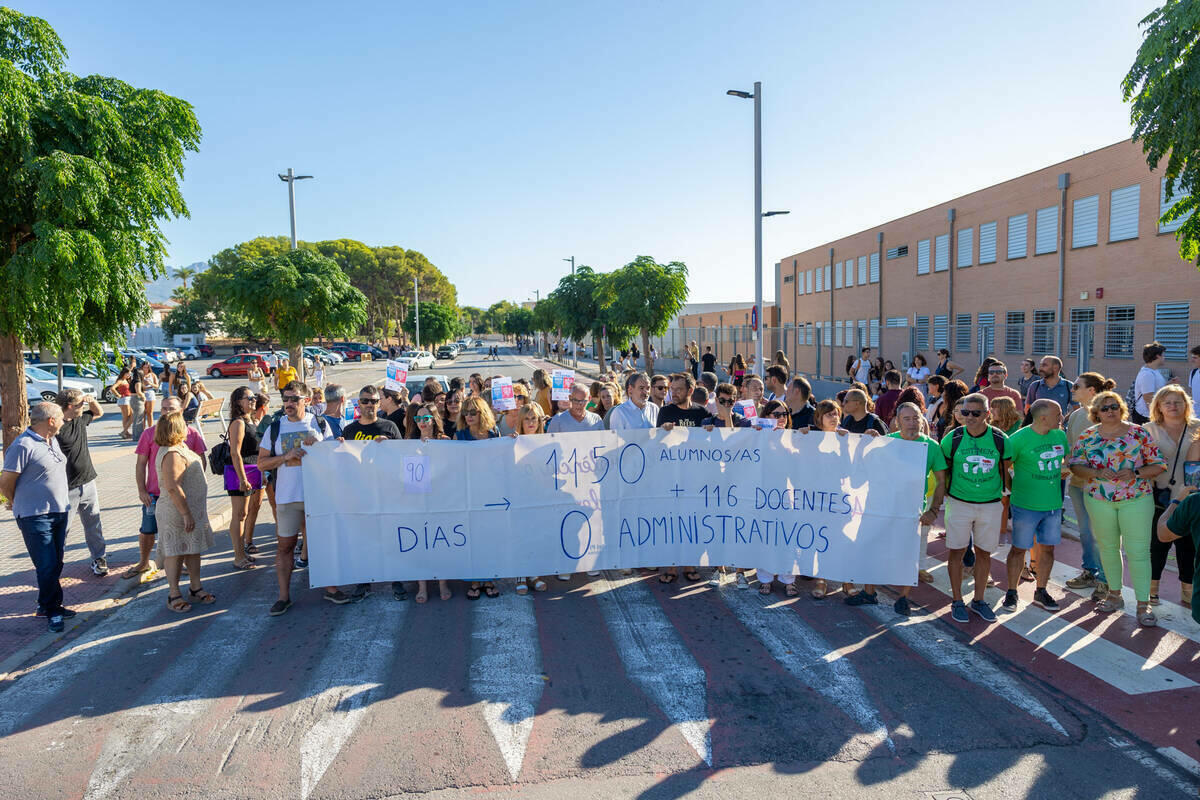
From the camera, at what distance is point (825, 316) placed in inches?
1578

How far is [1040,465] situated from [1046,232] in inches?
784

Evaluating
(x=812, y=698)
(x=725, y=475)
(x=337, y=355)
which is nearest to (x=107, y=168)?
(x=725, y=475)

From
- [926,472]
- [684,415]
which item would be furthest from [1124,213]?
[684,415]

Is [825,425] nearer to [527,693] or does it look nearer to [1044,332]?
[527,693]

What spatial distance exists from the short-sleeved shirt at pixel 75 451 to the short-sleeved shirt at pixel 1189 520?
8304 millimetres

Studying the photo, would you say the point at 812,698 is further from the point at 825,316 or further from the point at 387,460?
the point at 825,316

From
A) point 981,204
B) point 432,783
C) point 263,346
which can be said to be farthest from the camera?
point 263,346

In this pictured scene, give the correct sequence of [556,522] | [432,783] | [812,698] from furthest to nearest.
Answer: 1. [556,522]
2. [812,698]
3. [432,783]

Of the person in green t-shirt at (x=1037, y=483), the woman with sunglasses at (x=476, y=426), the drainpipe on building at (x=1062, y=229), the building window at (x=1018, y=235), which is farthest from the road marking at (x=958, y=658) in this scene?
the building window at (x=1018, y=235)

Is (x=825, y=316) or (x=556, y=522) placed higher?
(x=825, y=316)

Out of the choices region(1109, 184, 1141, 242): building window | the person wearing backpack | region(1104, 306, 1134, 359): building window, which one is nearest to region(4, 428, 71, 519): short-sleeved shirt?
the person wearing backpack

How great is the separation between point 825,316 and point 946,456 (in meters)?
35.3

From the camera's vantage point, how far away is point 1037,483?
242 inches

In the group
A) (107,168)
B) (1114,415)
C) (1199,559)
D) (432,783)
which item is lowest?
(432,783)
